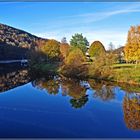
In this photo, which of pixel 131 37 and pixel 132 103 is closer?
pixel 132 103

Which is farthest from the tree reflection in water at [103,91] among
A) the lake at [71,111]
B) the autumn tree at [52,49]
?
the autumn tree at [52,49]

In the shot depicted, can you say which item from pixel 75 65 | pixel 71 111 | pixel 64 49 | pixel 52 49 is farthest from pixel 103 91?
pixel 52 49

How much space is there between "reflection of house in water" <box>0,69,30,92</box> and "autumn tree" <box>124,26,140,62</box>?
3.05m

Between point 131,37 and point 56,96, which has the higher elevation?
point 131,37

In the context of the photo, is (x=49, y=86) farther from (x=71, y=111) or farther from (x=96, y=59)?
(x=71, y=111)

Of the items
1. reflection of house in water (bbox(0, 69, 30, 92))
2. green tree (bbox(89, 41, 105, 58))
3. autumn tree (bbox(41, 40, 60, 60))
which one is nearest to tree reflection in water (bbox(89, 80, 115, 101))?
green tree (bbox(89, 41, 105, 58))

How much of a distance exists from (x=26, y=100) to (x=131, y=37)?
327 cm

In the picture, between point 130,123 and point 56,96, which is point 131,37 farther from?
point 130,123

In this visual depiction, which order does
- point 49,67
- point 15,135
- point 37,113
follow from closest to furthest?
point 15,135 → point 37,113 → point 49,67

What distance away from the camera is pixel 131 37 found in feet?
29.6

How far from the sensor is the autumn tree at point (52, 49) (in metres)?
9.42

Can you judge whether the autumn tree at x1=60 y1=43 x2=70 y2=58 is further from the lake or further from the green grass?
the green grass

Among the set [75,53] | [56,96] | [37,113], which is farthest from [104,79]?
[37,113]

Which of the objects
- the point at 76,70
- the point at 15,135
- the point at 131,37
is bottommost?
the point at 15,135
